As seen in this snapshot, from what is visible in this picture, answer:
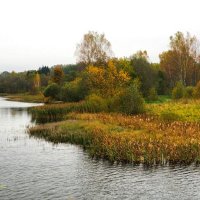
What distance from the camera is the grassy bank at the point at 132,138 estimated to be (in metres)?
26.0

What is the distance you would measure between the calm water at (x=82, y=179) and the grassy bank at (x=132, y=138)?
1.43 metres

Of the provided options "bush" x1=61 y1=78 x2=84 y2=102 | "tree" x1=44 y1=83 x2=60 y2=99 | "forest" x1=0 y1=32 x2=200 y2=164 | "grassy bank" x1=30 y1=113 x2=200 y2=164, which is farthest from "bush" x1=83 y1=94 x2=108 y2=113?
"tree" x1=44 y1=83 x2=60 y2=99

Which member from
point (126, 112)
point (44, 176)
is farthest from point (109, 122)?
point (44, 176)

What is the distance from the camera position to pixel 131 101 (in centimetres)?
4947

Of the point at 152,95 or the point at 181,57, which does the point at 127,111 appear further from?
the point at 181,57

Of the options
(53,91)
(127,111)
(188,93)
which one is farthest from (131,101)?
(53,91)

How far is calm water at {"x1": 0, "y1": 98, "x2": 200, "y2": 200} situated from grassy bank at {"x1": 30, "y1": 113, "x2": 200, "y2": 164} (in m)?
1.43

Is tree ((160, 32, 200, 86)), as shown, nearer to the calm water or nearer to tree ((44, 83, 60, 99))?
tree ((44, 83, 60, 99))

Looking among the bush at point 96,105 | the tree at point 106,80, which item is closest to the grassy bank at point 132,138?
the bush at point 96,105

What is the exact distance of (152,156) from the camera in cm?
2577

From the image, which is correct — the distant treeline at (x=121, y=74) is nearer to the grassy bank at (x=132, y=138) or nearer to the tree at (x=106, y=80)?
the tree at (x=106, y=80)

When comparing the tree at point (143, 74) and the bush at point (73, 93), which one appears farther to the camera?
the tree at point (143, 74)

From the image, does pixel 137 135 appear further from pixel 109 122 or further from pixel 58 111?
pixel 58 111

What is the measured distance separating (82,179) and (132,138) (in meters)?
8.87
